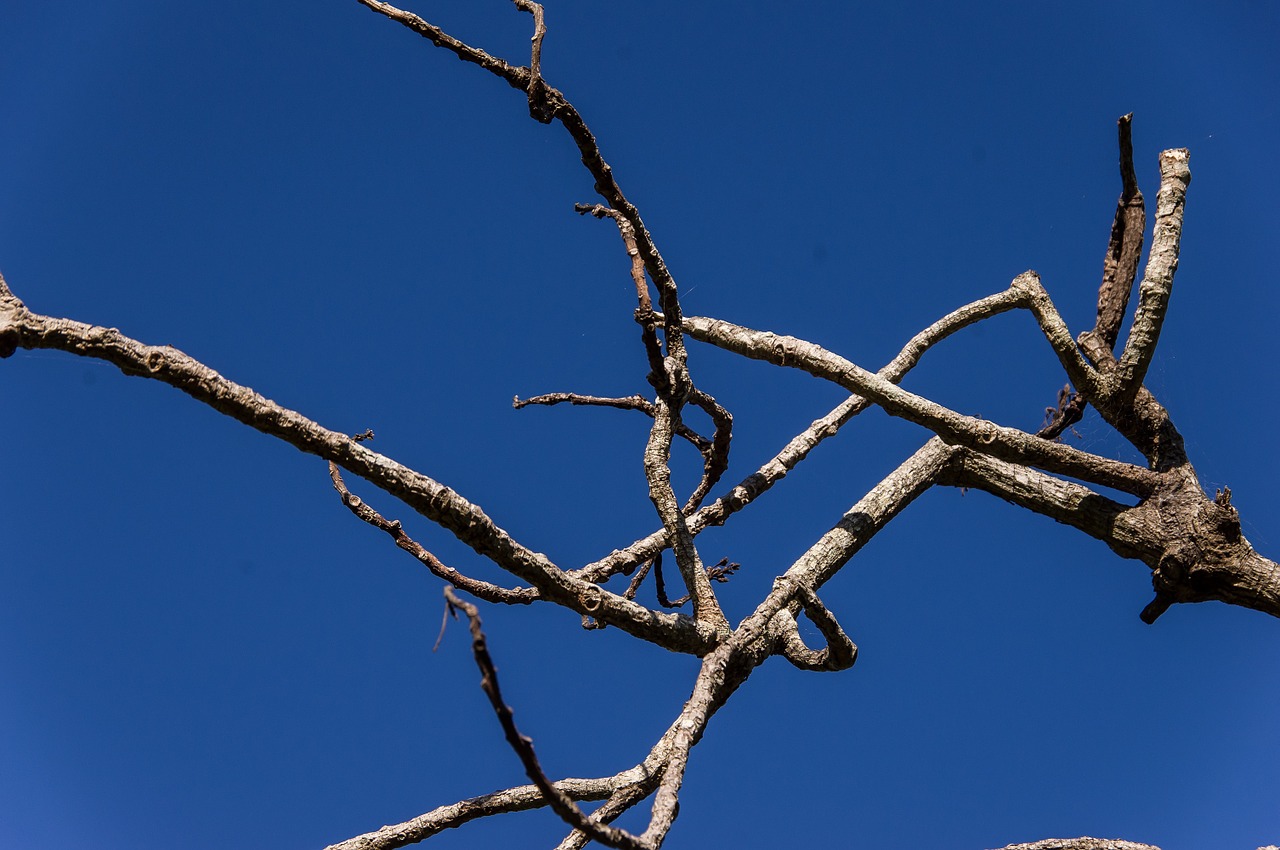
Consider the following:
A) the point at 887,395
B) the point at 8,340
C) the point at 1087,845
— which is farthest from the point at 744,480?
the point at 8,340

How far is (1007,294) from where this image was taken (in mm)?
4633

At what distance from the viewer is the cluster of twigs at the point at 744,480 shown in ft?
7.74

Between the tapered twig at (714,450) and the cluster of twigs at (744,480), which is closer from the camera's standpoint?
the cluster of twigs at (744,480)

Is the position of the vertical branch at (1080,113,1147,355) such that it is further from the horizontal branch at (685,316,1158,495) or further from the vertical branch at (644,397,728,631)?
the vertical branch at (644,397,728,631)

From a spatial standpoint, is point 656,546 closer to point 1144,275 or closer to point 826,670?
point 826,670

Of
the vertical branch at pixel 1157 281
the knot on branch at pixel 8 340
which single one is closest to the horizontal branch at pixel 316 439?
the knot on branch at pixel 8 340

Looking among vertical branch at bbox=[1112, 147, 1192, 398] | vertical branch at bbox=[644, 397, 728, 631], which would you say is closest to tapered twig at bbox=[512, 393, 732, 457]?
vertical branch at bbox=[644, 397, 728, 631]

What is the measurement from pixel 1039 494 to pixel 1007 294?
1081 millimetres

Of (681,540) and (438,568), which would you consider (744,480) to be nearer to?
(681,540)

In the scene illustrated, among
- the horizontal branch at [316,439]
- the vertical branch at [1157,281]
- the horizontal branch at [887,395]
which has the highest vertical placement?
the vertical branch at [1157,281]

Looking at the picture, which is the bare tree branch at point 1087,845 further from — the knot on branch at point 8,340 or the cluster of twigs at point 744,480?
the knot on branch at point 8,340

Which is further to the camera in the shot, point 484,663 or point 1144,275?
point 1144,275

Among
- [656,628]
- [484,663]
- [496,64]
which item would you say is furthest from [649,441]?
[484,663]

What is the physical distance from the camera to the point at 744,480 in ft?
13.0
